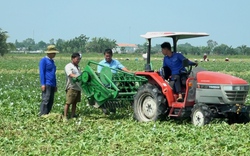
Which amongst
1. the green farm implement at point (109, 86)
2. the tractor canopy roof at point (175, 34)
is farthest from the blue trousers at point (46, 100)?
the tractor canopy roof at point (175, 34)

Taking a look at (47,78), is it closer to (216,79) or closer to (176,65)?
(176,65)

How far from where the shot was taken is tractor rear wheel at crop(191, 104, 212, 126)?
9.85 metres

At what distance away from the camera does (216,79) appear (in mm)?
10141

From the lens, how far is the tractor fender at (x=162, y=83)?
35.0 feet

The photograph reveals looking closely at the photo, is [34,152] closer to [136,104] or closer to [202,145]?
[202,145]

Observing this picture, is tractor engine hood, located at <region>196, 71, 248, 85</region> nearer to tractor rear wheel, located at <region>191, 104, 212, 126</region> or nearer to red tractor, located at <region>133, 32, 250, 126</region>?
red tractor, located at <region>133, 32, 250, 126</region>

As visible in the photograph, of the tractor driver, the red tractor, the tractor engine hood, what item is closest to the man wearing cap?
the red tractor

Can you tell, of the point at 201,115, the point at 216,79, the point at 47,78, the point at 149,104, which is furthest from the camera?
the point at 47,78

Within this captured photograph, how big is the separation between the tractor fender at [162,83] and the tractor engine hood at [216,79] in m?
0.68

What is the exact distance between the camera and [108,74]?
37.8 ft

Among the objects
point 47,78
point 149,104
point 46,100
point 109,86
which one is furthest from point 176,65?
point 46,100

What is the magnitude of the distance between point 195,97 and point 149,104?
4.00 feet

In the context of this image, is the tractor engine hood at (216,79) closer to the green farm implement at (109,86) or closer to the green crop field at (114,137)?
the green crop field at (114,137)

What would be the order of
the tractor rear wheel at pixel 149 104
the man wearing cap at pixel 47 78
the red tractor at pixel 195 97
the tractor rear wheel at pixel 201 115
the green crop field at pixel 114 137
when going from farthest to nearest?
the man wearing cap at pixel 47 78 < the tractor rear wheel at pixel 149 104 < the red tractor at pixel 195 97 < the tractor rear wheel at pixel 201 115 < the green crop field at pixel 114 137
